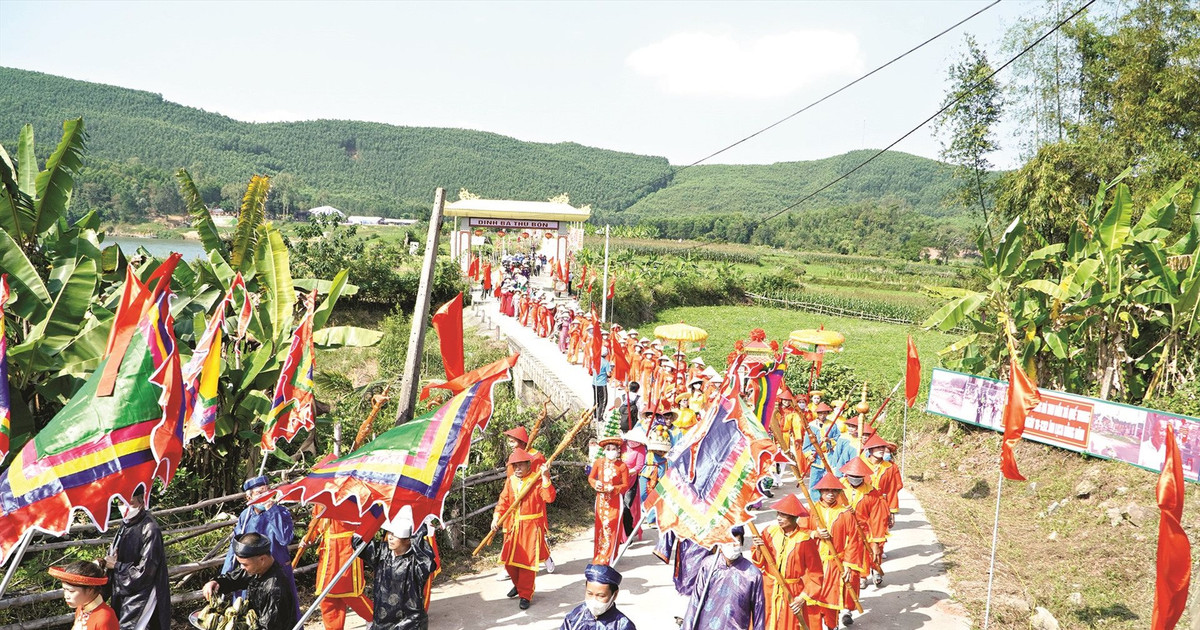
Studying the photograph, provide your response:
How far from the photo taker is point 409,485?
533 centimetres

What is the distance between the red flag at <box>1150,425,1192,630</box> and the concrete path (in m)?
2.88

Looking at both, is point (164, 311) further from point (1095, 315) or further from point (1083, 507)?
point (1095, 315)

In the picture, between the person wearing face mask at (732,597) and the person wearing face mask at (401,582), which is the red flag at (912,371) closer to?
the person wearing face mask at (732,597)

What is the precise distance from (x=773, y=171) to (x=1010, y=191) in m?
169

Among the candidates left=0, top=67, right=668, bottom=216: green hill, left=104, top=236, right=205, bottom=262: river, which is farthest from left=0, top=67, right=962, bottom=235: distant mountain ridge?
left=104, top=236, right=205, bottom=262: river

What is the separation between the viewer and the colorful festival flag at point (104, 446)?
4535 mm

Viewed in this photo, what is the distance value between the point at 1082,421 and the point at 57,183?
41.3 ft

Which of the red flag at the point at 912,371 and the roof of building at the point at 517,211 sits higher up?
the roof of building at the point at 517,211

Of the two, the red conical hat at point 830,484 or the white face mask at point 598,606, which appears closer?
the white face mask at point 598,606

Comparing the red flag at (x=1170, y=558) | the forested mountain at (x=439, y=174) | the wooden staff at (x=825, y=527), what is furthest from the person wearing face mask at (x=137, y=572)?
the forested mountain at (x=439, y=174)

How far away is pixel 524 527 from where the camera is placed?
755 cm

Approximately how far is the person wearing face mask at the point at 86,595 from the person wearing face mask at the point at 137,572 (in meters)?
0.81

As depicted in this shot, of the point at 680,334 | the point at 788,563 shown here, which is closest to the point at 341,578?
the point at 788,563

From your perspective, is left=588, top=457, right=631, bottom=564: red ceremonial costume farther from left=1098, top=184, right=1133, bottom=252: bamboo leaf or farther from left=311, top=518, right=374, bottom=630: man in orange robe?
left=1098, top=184, right=1133, bottom=252: bamboo leaf
